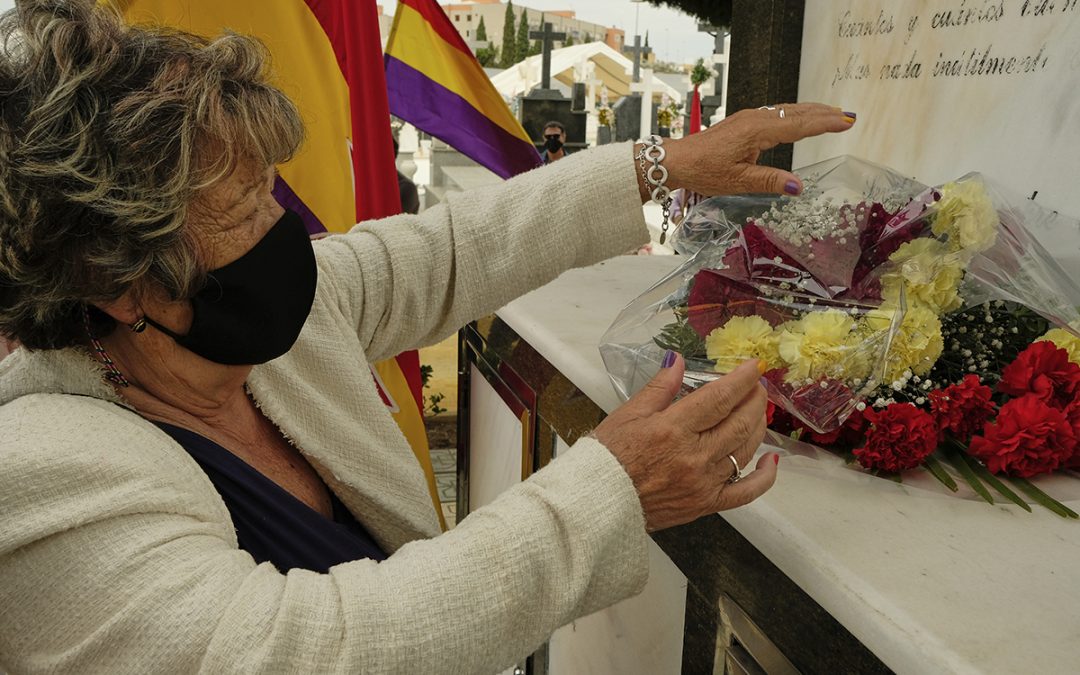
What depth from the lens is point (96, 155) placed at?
3.52 feet

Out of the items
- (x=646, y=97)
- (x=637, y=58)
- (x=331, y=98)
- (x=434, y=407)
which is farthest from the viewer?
(x=637, y=58)

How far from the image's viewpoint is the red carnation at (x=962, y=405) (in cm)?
117

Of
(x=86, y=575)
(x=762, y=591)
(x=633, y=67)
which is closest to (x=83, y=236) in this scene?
(x=86, y=575)

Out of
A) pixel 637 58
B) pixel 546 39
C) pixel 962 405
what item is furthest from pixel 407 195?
pixel 637 58

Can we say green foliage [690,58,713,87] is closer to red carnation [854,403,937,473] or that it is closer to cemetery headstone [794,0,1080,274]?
cemetery headstone [794,0,1080,274]

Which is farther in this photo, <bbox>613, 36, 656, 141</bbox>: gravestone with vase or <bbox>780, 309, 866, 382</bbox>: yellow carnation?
<bbox>613, 36, 656, 141</bbox>: gravestone with vase

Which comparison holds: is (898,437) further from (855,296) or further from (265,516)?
(265,516)

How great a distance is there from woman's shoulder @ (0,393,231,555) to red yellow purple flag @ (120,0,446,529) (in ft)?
4.32

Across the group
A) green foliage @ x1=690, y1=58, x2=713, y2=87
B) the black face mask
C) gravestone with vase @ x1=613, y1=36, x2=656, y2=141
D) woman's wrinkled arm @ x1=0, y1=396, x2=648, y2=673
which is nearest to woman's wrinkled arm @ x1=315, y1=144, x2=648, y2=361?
the black face mask

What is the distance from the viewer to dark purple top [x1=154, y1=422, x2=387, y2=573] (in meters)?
1.24

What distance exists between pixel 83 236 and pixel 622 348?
2.30ft

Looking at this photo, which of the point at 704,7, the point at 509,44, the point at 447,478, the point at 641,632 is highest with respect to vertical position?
the point at 704,7

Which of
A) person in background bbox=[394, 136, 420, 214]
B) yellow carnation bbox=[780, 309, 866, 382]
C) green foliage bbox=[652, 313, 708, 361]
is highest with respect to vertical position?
yellow carnation bbox=[780, 309, 866, 382]

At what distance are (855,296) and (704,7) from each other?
18.0 ft
